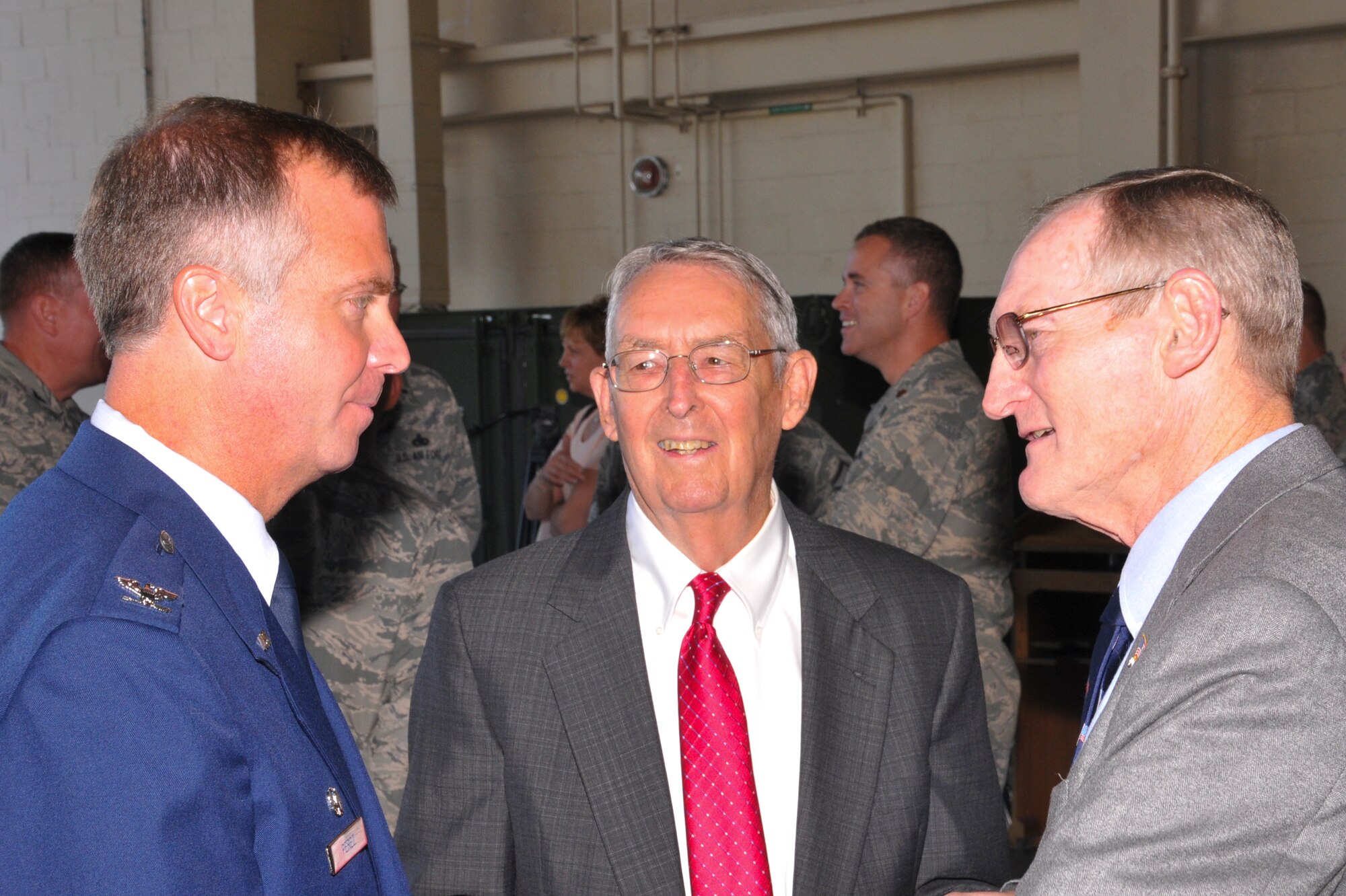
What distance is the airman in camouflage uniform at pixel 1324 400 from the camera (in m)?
4.95

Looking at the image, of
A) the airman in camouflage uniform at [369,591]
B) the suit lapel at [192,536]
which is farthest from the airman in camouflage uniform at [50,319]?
the suit lapel at [192,536]

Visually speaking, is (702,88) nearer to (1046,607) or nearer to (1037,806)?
(1046,607)

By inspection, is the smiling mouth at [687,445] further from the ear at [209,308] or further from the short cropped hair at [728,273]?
the ear at [209,308]

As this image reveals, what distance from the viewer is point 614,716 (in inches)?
64.3

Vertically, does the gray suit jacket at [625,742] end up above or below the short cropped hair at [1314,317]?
below

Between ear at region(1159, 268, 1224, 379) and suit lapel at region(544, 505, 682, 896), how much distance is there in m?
0.79

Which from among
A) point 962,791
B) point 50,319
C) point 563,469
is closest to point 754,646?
point 962,791

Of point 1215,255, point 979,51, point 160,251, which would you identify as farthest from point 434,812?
point 979,51

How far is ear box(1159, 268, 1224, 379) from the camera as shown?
3.96 feet

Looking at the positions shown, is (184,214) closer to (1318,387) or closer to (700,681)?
(700,681)

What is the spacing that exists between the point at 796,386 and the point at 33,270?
2.66 m

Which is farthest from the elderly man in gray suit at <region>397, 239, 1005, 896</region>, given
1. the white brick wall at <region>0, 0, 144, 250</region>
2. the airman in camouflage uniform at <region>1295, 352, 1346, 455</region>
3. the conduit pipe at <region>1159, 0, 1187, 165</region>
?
the white brick wall at <region>0, 0, 144, 250</region>

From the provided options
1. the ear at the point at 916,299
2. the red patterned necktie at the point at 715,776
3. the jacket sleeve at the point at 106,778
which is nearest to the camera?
the jacket sleeve at the point at 106,778

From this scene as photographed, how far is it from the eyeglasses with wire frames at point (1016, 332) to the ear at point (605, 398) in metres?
0.63
